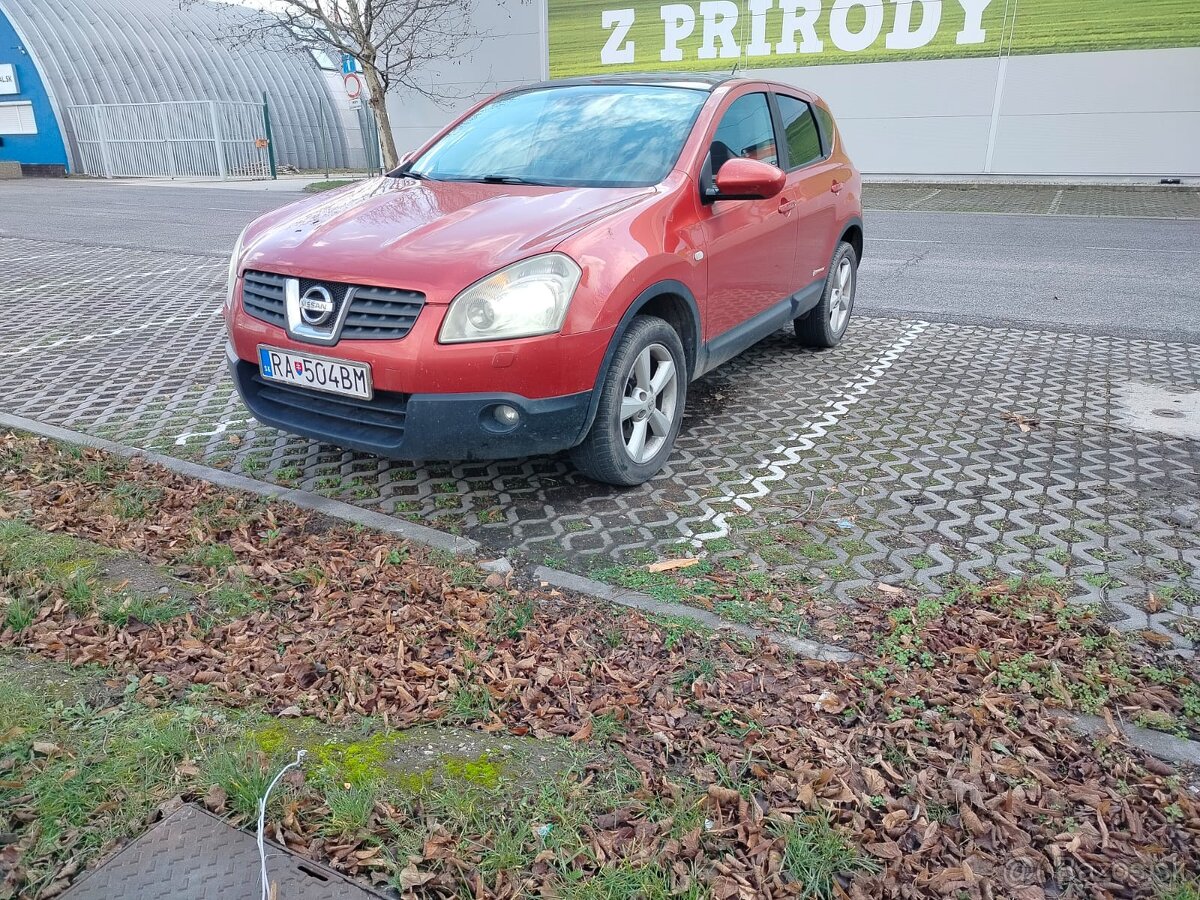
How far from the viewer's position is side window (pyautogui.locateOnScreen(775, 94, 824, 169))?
5930 millimetres

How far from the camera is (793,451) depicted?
16.2ft

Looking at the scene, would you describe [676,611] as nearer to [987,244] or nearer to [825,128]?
[825,128]

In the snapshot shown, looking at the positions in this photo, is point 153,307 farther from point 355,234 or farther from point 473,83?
point 473,83

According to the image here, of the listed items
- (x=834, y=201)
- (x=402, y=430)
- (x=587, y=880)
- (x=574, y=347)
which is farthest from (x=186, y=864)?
(x=834, y=201)

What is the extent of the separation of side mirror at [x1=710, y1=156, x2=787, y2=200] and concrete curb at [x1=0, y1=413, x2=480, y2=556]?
219 centimetres

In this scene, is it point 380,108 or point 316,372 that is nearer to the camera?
point 316,372

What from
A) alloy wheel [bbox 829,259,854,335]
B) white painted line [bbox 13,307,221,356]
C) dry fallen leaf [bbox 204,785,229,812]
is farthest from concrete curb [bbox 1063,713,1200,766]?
white painted line [bbox 13,307,221,356]

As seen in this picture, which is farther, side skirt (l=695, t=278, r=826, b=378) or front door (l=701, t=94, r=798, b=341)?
side skirt (l=695, t=278, r=826, b=378)

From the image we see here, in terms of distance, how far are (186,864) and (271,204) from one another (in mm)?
19525

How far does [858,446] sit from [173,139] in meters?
32.6

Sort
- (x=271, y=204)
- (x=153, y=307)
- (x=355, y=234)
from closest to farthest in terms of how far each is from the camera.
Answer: (x=355, y=234) → (x=153, y=307) → (x=271, y=204)

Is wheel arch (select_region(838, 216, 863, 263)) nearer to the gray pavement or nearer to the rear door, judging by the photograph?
the rear door

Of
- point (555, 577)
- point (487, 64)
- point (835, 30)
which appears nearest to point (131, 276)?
point (555, 577)

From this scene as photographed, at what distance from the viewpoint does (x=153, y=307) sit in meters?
8.56
